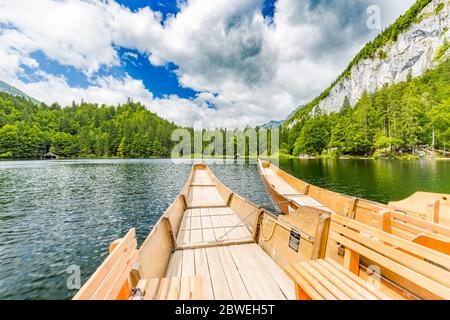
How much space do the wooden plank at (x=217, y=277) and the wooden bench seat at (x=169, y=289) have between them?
0.83 meters

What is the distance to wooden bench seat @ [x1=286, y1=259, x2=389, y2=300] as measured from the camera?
196 centimetres

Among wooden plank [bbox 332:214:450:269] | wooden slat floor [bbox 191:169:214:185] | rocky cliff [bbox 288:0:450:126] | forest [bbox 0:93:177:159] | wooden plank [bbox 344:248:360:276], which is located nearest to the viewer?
wooden plank [bbox 332:214:450:269]

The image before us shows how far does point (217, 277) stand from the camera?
372 cm

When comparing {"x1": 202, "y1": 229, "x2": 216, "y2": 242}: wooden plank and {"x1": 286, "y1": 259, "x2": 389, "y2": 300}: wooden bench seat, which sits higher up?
{"x1": 286, "y1": 259, "x2": 389, "y2": 300}: wooden bench seat

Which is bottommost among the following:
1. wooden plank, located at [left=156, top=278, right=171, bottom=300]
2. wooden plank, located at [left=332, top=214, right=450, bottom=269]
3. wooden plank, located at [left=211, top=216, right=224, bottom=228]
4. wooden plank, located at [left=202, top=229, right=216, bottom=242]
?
wooden plank, located at [left=202, top=229, right=216, bottom=242]

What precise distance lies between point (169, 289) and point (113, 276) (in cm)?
89

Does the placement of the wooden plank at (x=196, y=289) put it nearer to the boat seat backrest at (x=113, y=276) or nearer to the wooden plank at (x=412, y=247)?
the boat seat backrest at (x=113, y=276)

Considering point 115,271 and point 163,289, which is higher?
point 115,271

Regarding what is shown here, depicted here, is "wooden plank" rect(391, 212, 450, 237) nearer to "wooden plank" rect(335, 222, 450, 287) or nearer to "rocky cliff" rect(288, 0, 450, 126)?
"wooden plank" rect(335, 222, 450, 287)

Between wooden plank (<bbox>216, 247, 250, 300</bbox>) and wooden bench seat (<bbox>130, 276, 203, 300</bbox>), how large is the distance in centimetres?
99

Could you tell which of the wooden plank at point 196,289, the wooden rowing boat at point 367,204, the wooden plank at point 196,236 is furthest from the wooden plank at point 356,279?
the wooden rowing boat at point 367,204

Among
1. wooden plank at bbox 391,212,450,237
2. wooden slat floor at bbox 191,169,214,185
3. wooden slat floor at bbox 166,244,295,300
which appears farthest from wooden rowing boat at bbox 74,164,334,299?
wooden slat floor at bbox 191,169,214,185

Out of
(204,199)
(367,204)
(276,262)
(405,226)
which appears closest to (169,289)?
(276,262)

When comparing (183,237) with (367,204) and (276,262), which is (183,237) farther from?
(367,204)
